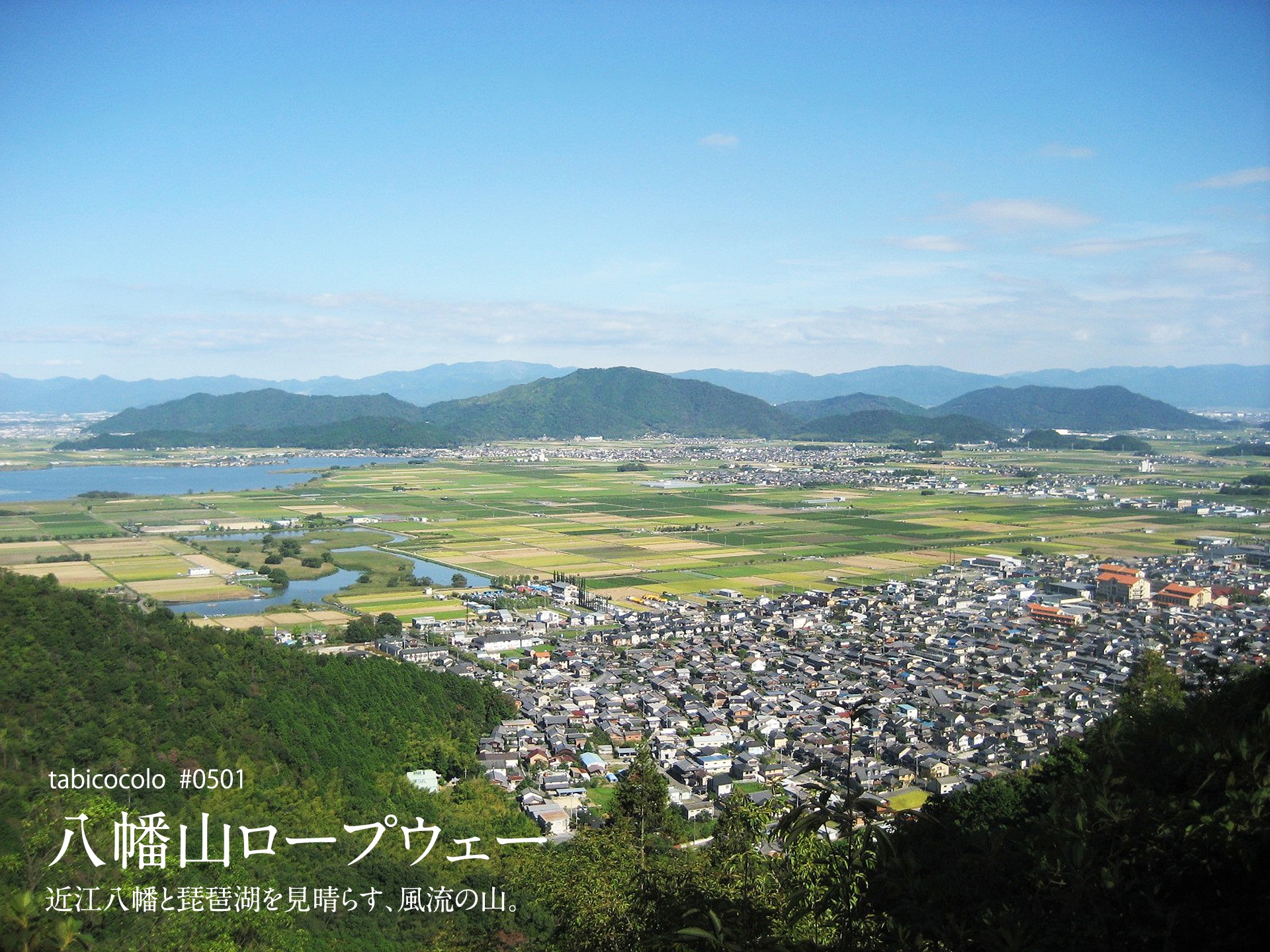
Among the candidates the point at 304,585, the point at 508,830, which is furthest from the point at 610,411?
the point at 508,830

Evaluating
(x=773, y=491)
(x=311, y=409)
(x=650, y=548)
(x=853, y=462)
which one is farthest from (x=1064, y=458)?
(x=311, y=409)

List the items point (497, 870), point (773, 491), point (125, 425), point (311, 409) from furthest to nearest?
point (311, 409) < point (125, 425) < point (773, 491) < point (497, 870)

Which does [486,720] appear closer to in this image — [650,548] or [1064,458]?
[650,548]

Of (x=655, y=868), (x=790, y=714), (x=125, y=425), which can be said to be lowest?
(x=790, y=714)

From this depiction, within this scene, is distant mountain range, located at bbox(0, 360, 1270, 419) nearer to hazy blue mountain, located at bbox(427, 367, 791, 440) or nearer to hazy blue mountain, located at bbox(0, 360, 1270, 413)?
hazy blue mountain, located at bbox(0, 360, 1270, 413)

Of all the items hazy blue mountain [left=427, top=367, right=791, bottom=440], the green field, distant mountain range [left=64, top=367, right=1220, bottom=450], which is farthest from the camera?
hazy blue mountain [left=427, top=367, right=791, bottom=440]

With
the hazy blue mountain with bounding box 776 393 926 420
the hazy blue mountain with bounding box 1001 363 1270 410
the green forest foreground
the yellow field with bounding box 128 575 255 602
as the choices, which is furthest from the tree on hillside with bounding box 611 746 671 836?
the hazy blue mountain with bounding box 1001 363 1270 410

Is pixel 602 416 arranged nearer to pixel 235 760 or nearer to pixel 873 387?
pixel 235 760
